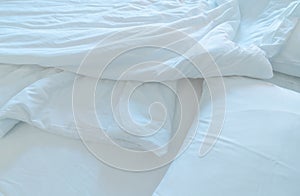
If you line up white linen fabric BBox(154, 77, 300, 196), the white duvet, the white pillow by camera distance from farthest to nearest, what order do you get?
1. the white pillow
2. the white duvet
3. white linen fabric BBox(154, 77, 300, 196)

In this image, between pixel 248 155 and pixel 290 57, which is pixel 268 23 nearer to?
pixel 290 57

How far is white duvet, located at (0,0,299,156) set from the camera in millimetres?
820

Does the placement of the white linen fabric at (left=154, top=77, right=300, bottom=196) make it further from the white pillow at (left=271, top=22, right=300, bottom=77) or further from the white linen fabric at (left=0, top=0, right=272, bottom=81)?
the white pillow at (left=271, top=22, right=300, bottom=77)

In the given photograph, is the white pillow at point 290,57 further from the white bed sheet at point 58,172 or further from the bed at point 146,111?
the white bed sheet at point 58,172

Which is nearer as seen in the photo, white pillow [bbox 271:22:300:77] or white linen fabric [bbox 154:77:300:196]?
white linen fabric [bbox 154:77:300:196]

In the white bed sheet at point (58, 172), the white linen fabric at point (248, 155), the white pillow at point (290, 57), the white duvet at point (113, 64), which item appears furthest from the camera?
the white pillow at point (290, 57)

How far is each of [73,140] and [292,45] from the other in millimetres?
876

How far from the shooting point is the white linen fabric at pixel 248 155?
60 centimetres

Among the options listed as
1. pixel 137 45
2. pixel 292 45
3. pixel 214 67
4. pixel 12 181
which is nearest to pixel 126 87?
pixel 137 45

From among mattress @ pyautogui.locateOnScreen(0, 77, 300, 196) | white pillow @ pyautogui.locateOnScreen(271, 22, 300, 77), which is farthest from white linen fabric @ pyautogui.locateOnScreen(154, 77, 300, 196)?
white pillow @ pyautogui.locateOnScreen(271, 22, 300, 77)

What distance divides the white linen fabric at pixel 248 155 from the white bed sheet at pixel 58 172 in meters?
0.13

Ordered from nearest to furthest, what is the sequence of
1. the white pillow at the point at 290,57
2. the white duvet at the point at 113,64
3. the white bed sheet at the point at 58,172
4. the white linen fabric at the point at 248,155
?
the white linen fabric at the point at 248,155 → the white bed sheet at the point at 58,172 → the white duvet at the point at 113,64 → the white pillow at the point at 290,57

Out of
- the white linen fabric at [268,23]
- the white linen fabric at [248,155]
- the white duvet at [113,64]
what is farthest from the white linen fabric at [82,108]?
the white linen fabric at [268,23]

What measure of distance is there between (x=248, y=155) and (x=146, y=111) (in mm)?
310
